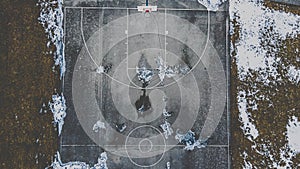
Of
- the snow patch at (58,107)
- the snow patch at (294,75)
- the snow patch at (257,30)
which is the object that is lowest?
the snow patch at (58,107)

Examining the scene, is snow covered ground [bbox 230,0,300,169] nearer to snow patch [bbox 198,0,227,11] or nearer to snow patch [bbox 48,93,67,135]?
snow patch [bbox 198,0,227,11]

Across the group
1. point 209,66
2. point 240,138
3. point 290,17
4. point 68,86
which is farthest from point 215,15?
point 68,86

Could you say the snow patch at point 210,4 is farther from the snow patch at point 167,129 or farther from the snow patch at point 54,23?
the snow patch at point 54,23

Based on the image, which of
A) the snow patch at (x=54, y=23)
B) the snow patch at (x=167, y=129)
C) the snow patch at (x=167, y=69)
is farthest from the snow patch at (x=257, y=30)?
the snow patch at (x=54, y=23)

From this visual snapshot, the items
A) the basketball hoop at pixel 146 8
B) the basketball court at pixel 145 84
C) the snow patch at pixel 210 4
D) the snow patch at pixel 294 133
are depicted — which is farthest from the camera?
the snow patch at pixel 210 4

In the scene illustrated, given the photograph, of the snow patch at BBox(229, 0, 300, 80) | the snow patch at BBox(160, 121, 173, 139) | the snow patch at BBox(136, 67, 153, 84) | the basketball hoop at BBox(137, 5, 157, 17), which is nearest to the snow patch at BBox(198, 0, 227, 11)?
the snow patch at BBox(229, 0, 300, 80)

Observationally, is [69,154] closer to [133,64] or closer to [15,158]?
[15,158]

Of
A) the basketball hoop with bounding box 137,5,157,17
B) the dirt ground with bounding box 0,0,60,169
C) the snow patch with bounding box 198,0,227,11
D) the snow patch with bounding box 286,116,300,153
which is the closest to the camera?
the dirt ground with bounding box 0,0,60,169

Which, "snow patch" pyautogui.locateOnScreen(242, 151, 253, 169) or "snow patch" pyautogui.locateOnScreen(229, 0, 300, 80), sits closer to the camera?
"snow patch" pyautogui.locateOnScreen(242, 151, 253, 169)

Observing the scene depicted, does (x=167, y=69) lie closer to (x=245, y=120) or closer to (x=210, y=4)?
(x=210, y=4)
